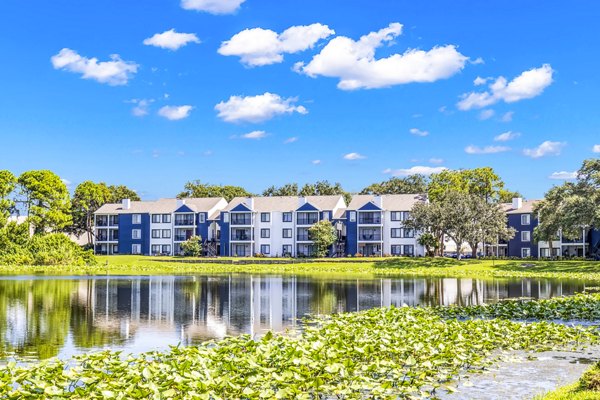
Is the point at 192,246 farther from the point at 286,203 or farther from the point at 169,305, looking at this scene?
the point at 169,305

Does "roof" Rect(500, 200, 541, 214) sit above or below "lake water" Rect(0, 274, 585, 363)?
above

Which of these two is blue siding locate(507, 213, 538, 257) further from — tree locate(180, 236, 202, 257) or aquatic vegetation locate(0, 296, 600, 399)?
aquatic vegetation locate(0, 296, 600, 399)

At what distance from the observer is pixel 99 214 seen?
10194 centimetres

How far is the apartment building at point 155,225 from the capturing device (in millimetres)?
97312

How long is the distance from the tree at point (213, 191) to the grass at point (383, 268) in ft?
129

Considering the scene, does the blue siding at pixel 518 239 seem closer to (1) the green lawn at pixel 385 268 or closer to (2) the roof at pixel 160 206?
(1) the green lawn at pixel 385 268

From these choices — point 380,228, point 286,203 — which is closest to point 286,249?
point 286,203

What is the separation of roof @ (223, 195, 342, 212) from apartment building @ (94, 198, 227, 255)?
5256 mm

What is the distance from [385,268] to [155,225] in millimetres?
43459

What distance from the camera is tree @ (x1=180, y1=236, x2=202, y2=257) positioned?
8900cm

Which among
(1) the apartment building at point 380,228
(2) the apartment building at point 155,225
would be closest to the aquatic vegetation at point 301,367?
(1) the apartment building at point 380,228

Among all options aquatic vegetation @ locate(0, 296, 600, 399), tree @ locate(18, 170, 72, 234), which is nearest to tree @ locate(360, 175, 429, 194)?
tree @ locate(18, 170, 72, 234)

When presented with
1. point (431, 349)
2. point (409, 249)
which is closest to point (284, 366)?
point (431, 349)

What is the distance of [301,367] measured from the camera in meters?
12.0
